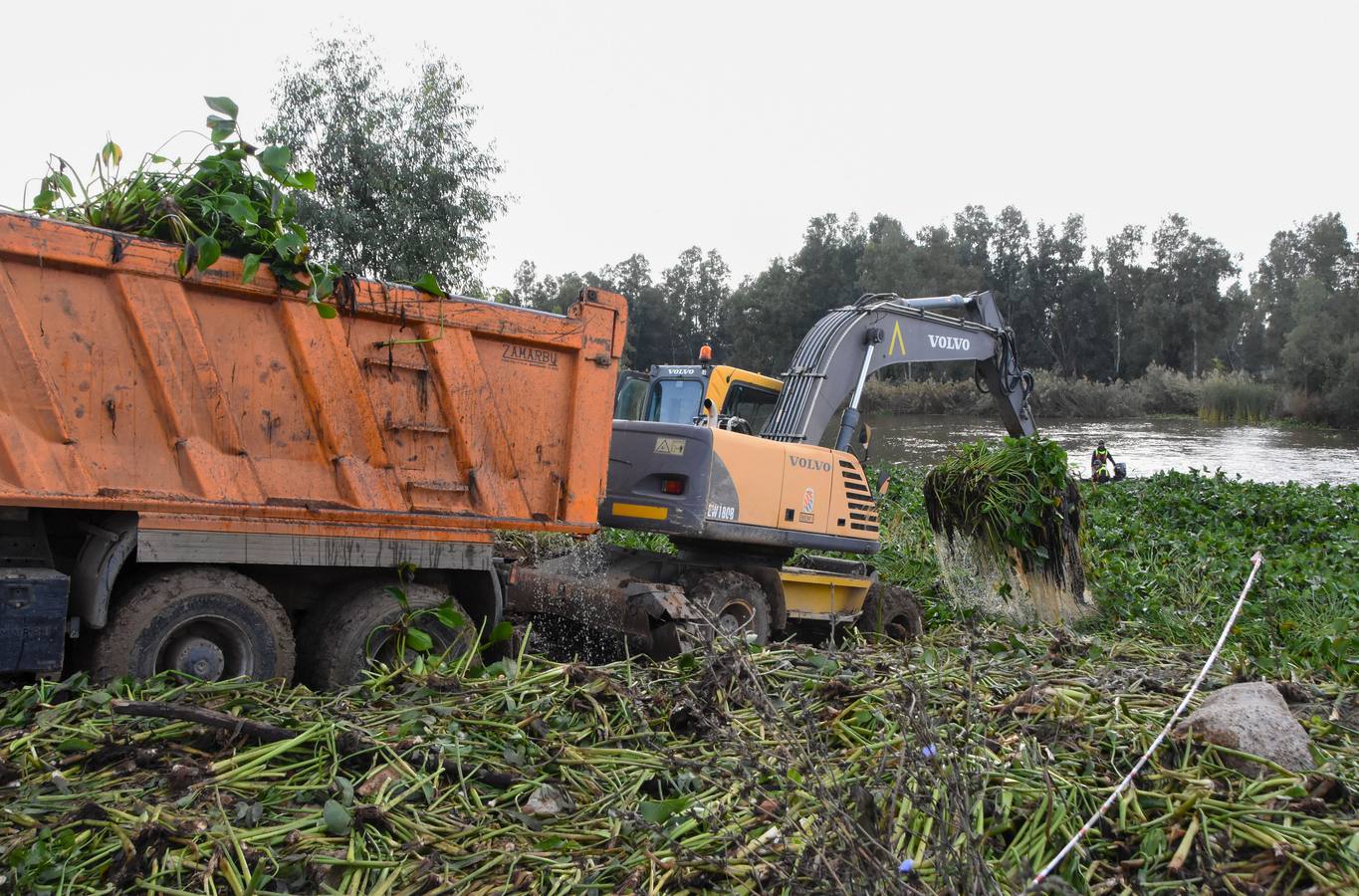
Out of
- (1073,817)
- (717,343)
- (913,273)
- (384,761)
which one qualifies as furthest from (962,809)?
(717,343)

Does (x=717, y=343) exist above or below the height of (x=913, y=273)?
below

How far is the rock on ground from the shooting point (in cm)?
350

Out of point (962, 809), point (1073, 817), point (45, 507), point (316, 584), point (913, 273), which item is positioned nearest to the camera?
Answer: point (962, 809)

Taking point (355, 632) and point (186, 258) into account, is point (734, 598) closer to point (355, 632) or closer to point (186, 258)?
point (355, 632)

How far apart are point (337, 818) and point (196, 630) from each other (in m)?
2.37

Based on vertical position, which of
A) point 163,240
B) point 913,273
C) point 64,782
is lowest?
point 64,782

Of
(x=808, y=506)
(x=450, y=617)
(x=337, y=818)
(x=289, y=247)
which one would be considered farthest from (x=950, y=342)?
(x=337, y=818)

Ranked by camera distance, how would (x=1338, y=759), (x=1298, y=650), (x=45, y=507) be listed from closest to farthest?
(x=1338, y=759), (x=45, y=507), (x=1298, y=650)

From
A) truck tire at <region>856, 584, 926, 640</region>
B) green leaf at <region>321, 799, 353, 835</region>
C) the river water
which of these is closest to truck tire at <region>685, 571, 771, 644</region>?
truck tire at <region>856, 584, 926, 640</region>

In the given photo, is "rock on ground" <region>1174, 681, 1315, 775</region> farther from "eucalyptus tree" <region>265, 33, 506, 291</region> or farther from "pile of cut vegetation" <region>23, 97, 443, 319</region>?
"eucalyptus tree" <region>265, 33, 506, 291</region>

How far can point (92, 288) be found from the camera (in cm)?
496

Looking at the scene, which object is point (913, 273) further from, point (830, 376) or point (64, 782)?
point (64, 782)

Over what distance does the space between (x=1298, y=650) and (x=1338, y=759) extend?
3.88 m

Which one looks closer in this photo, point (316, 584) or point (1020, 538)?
point (316, 584)
